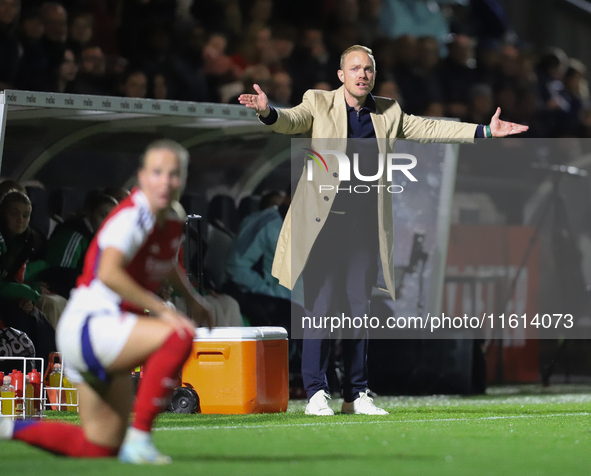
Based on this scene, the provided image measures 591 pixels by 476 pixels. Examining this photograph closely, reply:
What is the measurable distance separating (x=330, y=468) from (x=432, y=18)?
12.2m

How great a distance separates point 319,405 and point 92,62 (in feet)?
14.0

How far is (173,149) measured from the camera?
3869mm

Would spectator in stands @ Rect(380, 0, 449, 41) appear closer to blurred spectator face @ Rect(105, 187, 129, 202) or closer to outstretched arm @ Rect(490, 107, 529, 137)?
blurred spectator face @ Rect(105, 187, 129, 202)

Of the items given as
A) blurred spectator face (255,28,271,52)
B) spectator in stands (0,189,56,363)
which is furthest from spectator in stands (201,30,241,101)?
spectator in stands (0,189,56,363)

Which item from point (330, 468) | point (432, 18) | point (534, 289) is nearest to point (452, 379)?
point (534, 289)

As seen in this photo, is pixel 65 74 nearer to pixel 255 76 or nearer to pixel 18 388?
pixel 255 76

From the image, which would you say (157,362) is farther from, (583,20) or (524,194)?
(583,20)

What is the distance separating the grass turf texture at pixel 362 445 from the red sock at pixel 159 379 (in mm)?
188

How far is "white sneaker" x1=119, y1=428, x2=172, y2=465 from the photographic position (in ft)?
12.2

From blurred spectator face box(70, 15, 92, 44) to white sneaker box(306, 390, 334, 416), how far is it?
4710 mm

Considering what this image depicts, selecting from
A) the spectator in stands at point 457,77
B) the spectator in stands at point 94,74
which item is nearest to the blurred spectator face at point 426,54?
the spectator in stands at point 457,77

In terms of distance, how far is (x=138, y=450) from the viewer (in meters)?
3.72

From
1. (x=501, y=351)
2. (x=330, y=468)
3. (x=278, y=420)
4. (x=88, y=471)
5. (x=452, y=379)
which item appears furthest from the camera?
(x=501, y=351)

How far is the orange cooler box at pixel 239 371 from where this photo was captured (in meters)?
6.88
